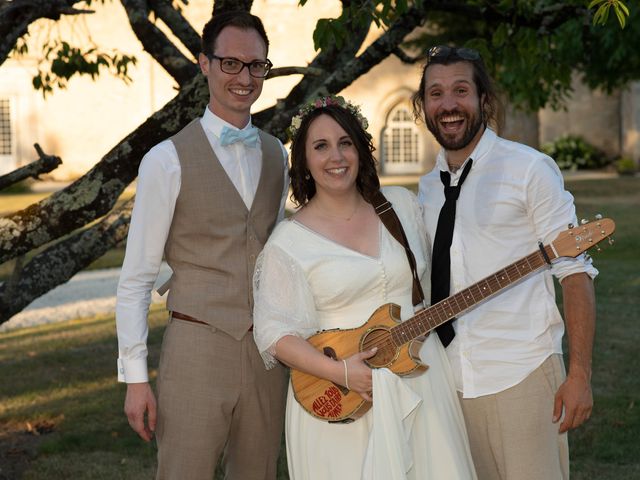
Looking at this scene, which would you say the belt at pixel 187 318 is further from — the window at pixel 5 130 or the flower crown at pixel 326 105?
the window at pixel 5 130

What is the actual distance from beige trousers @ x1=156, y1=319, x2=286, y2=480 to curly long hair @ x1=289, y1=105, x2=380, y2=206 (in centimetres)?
56

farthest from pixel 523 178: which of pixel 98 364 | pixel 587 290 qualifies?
pixel 98 364

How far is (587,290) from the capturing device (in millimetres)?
3398

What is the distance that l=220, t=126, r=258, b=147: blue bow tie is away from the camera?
143 inches

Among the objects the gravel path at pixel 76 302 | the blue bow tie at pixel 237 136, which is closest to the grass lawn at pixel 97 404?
the gravel path at pixel 76 302

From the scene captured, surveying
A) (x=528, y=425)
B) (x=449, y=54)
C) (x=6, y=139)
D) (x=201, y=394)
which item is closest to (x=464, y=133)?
(x=449, y=54)

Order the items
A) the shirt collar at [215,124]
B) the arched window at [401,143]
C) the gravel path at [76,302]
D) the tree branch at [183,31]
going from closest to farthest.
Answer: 1. the shirt collar at [215,124]
2. the tree branch at [183,31]
3. the gravel path at [76,302]
4. the arched window at [401,143]

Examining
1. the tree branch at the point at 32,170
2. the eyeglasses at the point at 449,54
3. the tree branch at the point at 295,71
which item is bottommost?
the tree branch at the point at 32,170

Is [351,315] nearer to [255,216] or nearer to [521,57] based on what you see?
[255,216]

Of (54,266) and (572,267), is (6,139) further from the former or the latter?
(572,267)

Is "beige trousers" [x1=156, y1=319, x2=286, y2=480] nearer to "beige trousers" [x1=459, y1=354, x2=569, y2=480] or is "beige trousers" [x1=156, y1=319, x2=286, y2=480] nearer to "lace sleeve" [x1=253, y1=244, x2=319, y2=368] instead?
"lace sleeve" [x1=253, y1=244, x2=319, y2=368]

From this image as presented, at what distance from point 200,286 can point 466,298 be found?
3.05 ft

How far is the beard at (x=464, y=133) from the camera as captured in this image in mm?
3551

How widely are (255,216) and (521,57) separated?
401 cm
